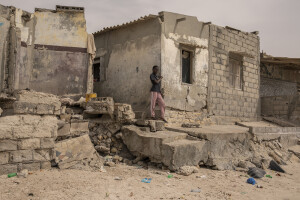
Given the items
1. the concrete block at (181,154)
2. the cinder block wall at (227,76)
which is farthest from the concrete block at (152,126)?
the cinder block wall at (227,76)

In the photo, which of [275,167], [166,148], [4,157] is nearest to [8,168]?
[4,157]

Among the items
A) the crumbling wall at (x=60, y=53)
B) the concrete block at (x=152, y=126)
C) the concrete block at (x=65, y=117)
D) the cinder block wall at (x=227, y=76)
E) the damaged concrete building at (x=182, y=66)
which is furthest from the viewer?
the cinder block wall at (x=227, y=76)

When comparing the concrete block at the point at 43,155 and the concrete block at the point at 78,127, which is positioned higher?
the concrete block at the point at 78,127

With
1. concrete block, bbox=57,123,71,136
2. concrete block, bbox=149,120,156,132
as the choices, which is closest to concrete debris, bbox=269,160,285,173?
concrete block, bbox=149,120,156,132

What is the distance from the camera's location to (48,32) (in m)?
7.45

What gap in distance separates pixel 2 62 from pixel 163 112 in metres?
4.45

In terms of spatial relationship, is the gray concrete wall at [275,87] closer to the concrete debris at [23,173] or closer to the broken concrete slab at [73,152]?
the broken concrete slab at [73,152]

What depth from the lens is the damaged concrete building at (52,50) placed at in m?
6.98

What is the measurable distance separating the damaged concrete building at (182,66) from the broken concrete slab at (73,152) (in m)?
3.27

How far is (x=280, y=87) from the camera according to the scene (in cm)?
1445

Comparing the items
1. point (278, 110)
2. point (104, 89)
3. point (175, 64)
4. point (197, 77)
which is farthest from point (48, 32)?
point (278, 110)

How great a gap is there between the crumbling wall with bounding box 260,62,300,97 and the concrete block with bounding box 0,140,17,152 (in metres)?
12.5

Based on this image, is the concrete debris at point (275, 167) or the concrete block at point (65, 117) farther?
the concrete debris at point (275, 167)

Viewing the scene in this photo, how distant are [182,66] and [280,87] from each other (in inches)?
326
